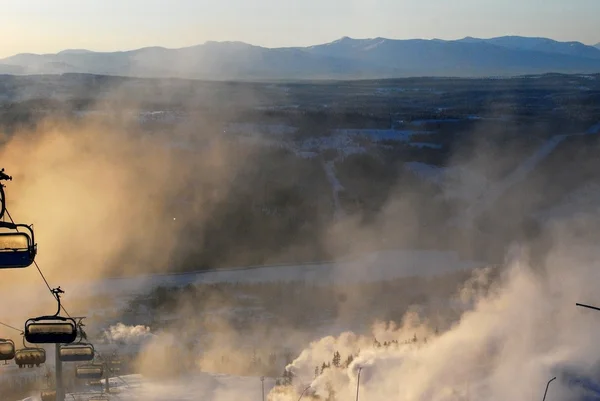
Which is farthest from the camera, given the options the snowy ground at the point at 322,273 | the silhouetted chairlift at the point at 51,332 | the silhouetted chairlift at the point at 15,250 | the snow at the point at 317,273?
the snowy ground at the point at 322,273

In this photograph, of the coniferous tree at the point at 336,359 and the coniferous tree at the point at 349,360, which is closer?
the coniferous tree at the point at 349,360

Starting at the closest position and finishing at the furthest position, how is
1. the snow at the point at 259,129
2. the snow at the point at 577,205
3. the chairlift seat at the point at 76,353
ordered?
the chairlift seat at the point at 76,353
the snow at the point at 577,205
the snow at the point at 259,129

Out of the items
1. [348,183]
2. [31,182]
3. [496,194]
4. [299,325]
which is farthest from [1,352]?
[496,194]

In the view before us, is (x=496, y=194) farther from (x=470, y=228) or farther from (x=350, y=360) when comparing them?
(x=350, y=360)

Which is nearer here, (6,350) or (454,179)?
(6,350)

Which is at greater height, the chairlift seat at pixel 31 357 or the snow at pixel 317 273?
the chairlift seat at pixel 31 357

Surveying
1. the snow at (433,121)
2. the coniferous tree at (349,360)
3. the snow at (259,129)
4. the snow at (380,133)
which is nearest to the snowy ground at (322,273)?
the coniferous tree at (349,360)

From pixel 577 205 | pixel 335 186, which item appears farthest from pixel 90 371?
pixel 577 205

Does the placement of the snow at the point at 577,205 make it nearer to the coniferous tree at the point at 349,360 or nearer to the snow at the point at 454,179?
the snow at the point at 454,179

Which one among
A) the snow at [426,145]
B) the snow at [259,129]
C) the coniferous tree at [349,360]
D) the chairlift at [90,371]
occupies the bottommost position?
the coniferous tree at [349,360]

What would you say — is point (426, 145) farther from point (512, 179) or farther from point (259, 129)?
point (259, 129)

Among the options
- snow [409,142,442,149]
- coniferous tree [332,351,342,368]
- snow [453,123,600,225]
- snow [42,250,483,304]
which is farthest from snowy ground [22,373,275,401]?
snow [409,142,442,149]
